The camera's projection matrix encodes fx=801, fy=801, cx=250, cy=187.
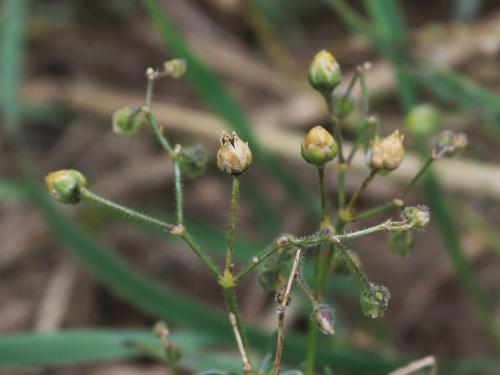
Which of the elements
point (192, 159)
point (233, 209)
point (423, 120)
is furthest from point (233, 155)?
point (423, 120)

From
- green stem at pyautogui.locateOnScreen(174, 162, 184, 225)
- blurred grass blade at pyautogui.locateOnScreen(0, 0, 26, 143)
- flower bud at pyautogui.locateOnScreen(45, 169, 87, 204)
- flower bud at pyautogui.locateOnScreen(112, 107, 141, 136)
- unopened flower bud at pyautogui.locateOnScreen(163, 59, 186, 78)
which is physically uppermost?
blurred grass blade at pyautogui.locateOnScreen(0, 0, 26, 143)

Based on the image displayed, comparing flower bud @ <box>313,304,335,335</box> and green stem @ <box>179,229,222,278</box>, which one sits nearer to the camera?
flower bud @ <box>313,304,335,335</box>

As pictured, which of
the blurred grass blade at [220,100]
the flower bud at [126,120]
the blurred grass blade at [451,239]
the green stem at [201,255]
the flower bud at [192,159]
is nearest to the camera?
the green stem at [201,255]

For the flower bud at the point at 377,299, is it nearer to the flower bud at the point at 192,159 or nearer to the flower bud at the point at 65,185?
the flower bud at the point at 192,159

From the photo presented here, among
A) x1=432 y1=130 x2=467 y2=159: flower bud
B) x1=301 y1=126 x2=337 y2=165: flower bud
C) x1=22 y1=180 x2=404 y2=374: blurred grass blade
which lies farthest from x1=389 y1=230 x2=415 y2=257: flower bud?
x1=22 y1=180 x2=404 y2=374: blurred grass blade

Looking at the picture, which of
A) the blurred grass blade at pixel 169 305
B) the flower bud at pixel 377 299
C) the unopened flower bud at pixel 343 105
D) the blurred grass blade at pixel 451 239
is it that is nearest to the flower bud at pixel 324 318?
the flower bud at pixel 377 299

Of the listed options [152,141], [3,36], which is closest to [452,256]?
[152,141]

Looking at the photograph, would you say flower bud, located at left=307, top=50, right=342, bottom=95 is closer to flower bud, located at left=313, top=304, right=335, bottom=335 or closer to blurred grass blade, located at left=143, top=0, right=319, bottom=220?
flower bud, located at left=313, top=304, right=335, bottom=335

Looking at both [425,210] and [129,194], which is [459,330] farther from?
[425,210]
